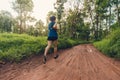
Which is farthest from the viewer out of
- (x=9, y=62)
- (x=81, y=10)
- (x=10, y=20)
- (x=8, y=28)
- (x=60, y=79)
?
(x=10, y=20)

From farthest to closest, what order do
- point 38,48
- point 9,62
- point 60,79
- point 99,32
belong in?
point 99,32, point 38,48, point 9,62, point 60,79

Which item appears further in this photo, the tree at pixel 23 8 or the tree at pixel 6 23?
the tree at pixel 6 23

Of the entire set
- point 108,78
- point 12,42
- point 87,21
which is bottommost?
point 108,78

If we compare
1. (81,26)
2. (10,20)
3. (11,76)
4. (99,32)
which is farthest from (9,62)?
(10,20)

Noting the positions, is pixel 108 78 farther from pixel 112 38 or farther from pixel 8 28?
pixel 8 28

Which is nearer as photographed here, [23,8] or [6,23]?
[23,8]

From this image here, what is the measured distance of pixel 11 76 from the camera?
19.0ft

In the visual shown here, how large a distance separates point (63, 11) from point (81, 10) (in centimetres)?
462

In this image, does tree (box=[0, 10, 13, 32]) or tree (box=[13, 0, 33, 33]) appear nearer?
tree (box=[13, 0, 33, 33])

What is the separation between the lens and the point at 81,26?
55562 millimetres

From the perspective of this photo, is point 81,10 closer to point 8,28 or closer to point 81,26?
point 81,26

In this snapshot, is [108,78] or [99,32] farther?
[99,32]

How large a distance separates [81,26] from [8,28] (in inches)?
A: 964

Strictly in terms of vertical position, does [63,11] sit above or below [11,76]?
above
